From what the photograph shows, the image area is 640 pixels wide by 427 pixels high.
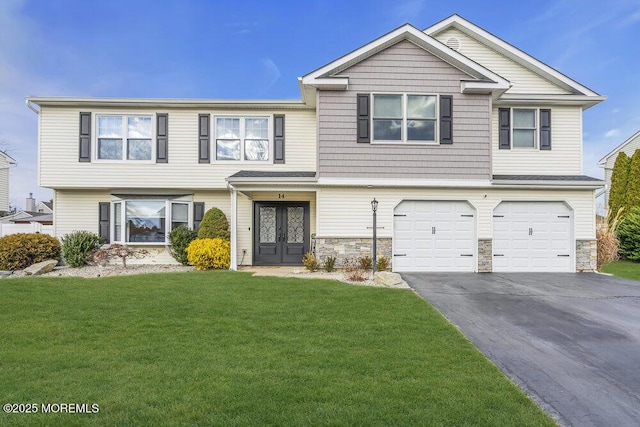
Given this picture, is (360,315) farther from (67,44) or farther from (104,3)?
(67,44)

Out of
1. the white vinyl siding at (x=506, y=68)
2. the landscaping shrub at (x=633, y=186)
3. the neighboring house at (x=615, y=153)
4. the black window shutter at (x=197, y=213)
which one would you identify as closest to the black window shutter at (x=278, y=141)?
the black window shutter at (x=197, y=213)

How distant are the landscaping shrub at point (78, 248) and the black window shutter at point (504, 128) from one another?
1480 centimetres

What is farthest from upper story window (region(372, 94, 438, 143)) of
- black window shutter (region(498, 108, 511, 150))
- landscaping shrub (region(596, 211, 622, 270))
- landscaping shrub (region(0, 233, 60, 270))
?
landscaping shrub (region(0, 233, 60, 270))

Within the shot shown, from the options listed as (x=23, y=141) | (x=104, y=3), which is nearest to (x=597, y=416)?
(x=104, y=3)

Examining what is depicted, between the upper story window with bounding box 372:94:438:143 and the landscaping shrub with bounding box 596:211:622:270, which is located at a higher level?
the upper story window with bounding box 372:94:438:143

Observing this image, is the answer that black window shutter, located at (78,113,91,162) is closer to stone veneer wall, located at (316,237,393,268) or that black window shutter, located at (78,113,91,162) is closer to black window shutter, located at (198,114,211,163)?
black window shutter, located at (198,114,211,163)

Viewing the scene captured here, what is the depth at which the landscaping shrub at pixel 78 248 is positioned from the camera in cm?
1284

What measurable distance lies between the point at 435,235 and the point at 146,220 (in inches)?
408

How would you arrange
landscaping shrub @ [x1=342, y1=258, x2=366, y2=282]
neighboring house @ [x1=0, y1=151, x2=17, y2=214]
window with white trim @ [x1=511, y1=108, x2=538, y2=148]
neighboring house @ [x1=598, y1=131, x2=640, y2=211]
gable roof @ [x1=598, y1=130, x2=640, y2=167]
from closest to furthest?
landscaping shrub @ [x1=342, y1=258, x2=366, y2=282]
window with white trim @ [x1=511, y1=108, x2=538, y2=148]
neighboring house @ [x1=598, y1=131, x2=640, y2=211]
gable roof @ [x1=598, y1=130, x2=640, y2=167]
neighboring house @ [x1=0, y1=151, x2=17, y2=214]

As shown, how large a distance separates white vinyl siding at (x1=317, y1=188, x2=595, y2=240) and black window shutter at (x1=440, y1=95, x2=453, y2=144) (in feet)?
5.44

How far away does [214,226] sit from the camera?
13.1 metres

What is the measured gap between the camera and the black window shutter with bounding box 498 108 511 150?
13414 mm

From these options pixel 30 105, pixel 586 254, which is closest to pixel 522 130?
pixel 586 254

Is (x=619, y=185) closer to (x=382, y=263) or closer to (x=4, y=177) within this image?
(x=382, y=263)
